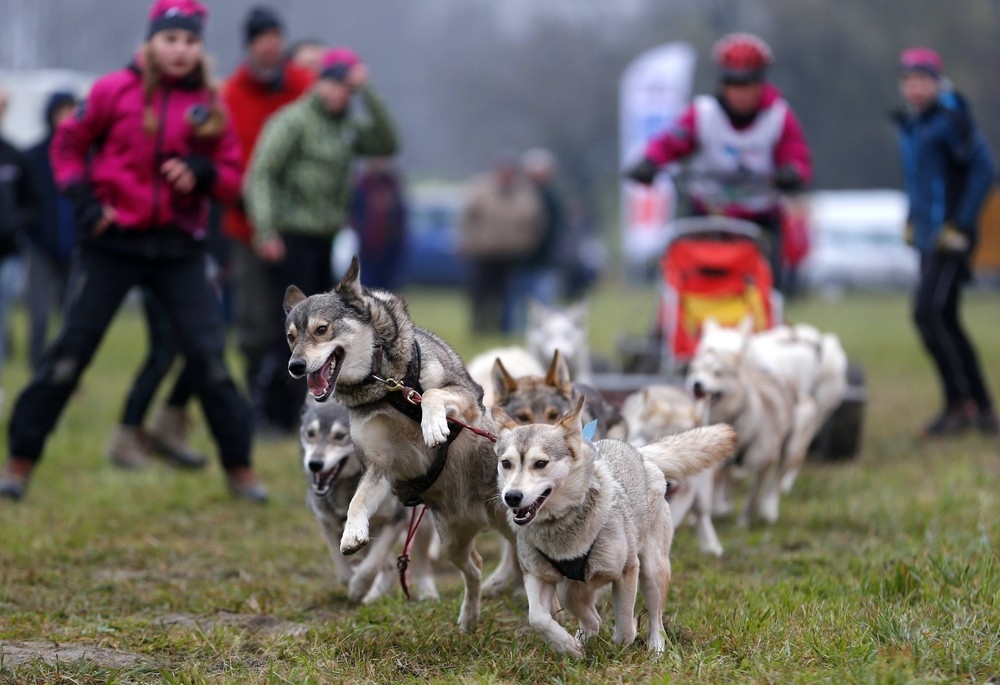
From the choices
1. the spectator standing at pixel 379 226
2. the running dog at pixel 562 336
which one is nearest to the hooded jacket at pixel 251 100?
the running dog at pixel 562 336

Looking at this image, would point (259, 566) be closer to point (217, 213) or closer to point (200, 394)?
point (200, 394)

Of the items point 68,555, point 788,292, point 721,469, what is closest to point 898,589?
point 721,469

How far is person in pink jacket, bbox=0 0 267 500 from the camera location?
5926 mm

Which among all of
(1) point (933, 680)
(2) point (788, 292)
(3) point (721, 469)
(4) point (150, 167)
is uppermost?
(4) point (150, 167)

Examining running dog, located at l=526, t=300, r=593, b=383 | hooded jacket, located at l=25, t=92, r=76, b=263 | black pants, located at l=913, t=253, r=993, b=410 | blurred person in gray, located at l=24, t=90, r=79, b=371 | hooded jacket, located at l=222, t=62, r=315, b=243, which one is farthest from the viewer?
hooded jacket, located at l=25, t=92, r=76, b=263

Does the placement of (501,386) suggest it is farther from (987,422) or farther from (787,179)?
(987,422)

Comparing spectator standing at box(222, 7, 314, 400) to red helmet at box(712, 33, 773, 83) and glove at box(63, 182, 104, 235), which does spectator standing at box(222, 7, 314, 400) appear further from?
red helmet at box(712, 33, 773, 83)

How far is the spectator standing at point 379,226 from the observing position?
1462cm

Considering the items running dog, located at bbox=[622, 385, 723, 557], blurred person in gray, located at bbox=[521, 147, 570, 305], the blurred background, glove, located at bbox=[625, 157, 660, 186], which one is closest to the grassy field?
running dog, located at bbox=[622, 385, 723, 557]

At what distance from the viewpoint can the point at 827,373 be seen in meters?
6.76

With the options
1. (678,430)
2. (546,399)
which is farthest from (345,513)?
(678,430)

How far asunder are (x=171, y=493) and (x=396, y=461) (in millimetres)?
2980

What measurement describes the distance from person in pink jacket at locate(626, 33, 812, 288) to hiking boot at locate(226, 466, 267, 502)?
9.22 feet

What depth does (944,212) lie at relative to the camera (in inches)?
325
